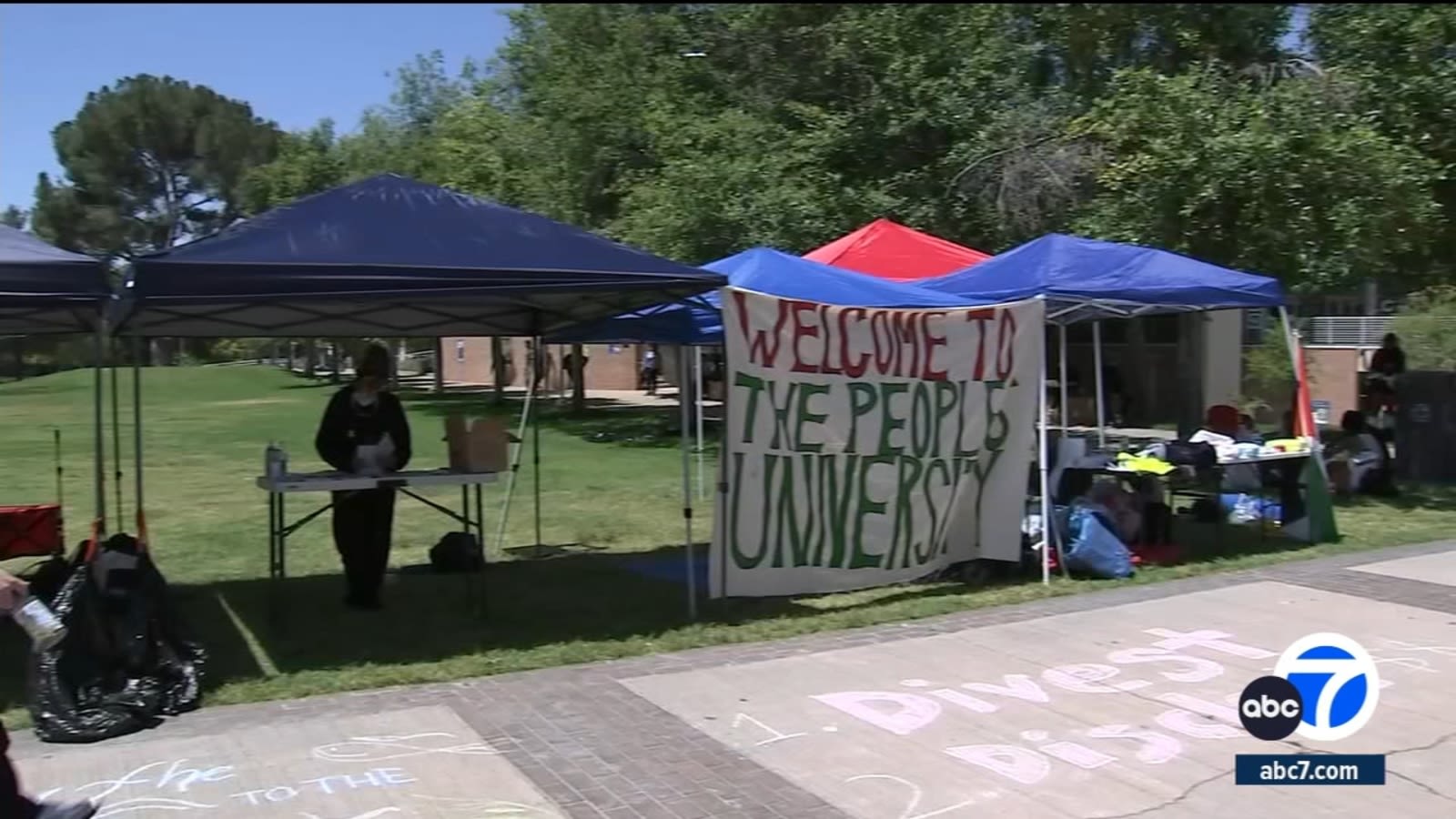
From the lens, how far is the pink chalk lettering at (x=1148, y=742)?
5398mm

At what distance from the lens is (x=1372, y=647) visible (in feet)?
23.3

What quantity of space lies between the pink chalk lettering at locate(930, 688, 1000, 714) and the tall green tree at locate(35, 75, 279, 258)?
188ft

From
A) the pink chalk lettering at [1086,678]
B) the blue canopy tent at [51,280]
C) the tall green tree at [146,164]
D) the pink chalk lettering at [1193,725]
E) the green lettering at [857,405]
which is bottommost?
the pink chalk lettering at [1193,725]

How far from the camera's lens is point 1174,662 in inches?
272

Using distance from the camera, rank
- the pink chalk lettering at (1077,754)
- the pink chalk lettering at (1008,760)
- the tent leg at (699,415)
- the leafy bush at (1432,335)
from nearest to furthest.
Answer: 1. the pink chalk lettering at (1008,760)
2. the pink chalk lettering at (1077,754)
3. the tent leg at (699,415)
4. the leafy bush at (1432,335)

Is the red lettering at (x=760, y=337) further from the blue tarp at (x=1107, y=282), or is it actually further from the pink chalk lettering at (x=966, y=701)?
the pink chalk lettering at (x=966, y=701)

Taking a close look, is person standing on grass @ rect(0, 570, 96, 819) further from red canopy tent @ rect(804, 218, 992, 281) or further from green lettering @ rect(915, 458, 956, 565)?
red canopy tent @ rect(804, 218, 992, 281)

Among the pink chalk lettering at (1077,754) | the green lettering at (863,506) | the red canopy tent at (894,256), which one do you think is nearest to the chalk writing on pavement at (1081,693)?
the pink chalk lettering at (1077,754)

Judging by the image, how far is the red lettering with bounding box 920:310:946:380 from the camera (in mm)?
8984

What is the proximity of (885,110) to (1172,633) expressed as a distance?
1214 cm

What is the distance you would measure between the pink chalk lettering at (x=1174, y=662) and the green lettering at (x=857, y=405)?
236cm

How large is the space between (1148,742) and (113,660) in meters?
4.90

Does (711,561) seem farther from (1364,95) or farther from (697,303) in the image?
(1364,95)

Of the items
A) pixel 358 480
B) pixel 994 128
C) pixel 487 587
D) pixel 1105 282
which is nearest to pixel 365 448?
pixel 358 480
